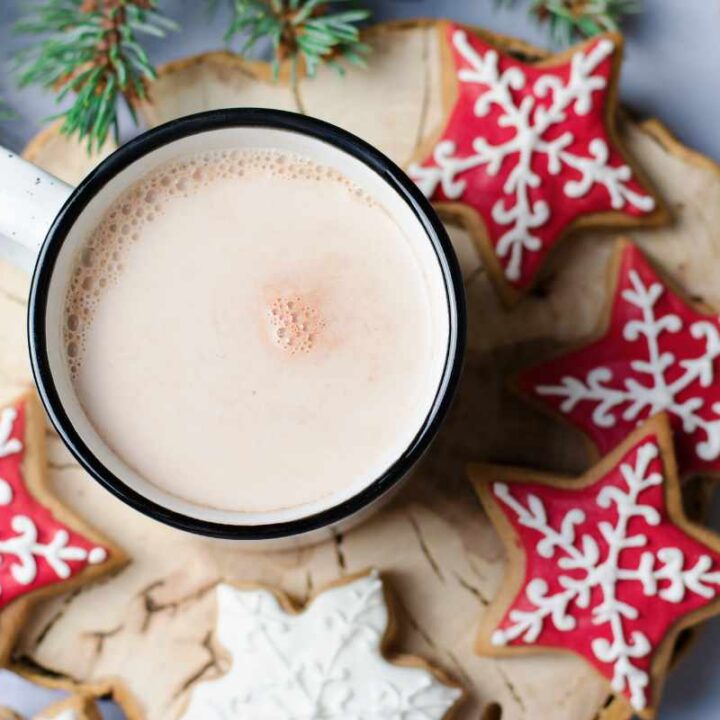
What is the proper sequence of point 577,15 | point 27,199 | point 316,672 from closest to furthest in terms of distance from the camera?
point 27,199 → point 316,672 → point 577,15

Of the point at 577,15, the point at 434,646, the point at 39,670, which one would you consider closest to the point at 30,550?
the point at 39,670

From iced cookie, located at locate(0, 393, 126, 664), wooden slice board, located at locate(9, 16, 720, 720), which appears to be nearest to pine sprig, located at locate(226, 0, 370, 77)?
wooden slice board, located at locate(9, 16, 720, 720)

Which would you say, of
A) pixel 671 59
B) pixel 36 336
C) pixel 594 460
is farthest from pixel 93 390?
pixel 671 59

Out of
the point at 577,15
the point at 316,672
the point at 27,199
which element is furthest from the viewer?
the point at 577,15

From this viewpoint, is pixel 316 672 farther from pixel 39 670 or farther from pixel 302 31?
pixel 302 31

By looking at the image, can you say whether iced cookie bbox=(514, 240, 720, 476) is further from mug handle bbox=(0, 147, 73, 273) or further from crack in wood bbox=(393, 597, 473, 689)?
mug handle bbox=(0, 147, 73, 273)

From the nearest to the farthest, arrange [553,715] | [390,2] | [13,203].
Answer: [13,203], [553,715], [390,2]

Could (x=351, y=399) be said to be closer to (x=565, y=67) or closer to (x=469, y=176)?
(x=469, y=176)

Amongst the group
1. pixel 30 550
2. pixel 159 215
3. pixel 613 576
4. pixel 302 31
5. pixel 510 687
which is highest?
pixel 302 31
